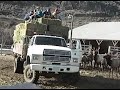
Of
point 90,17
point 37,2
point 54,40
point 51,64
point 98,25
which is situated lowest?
point 51,64

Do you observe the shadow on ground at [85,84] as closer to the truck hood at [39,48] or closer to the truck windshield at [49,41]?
the truck hood at [39,48]

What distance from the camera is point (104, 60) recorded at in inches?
803

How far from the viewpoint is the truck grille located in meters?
13.5

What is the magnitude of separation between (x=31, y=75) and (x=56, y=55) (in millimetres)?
1455

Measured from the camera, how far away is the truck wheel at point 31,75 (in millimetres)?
13727

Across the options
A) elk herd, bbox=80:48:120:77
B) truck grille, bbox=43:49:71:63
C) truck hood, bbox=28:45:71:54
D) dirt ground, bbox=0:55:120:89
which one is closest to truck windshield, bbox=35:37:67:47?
truck hood, bbox=28:45:71:54

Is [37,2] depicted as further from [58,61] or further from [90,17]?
[58,61]

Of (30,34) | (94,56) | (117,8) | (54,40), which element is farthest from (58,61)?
(117,8)

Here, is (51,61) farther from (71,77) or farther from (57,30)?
→ (57,30)

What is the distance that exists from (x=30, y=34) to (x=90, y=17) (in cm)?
6103

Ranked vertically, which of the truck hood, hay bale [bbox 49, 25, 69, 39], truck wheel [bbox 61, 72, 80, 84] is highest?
hay bale [bbox 49, 25, 69, 39]

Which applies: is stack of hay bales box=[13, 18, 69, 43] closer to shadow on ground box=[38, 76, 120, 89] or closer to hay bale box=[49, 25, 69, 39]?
hay bale box=[49, 25, 69, 39]

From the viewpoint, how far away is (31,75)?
14.1m

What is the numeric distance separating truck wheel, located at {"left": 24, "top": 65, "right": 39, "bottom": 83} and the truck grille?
2.66ft
